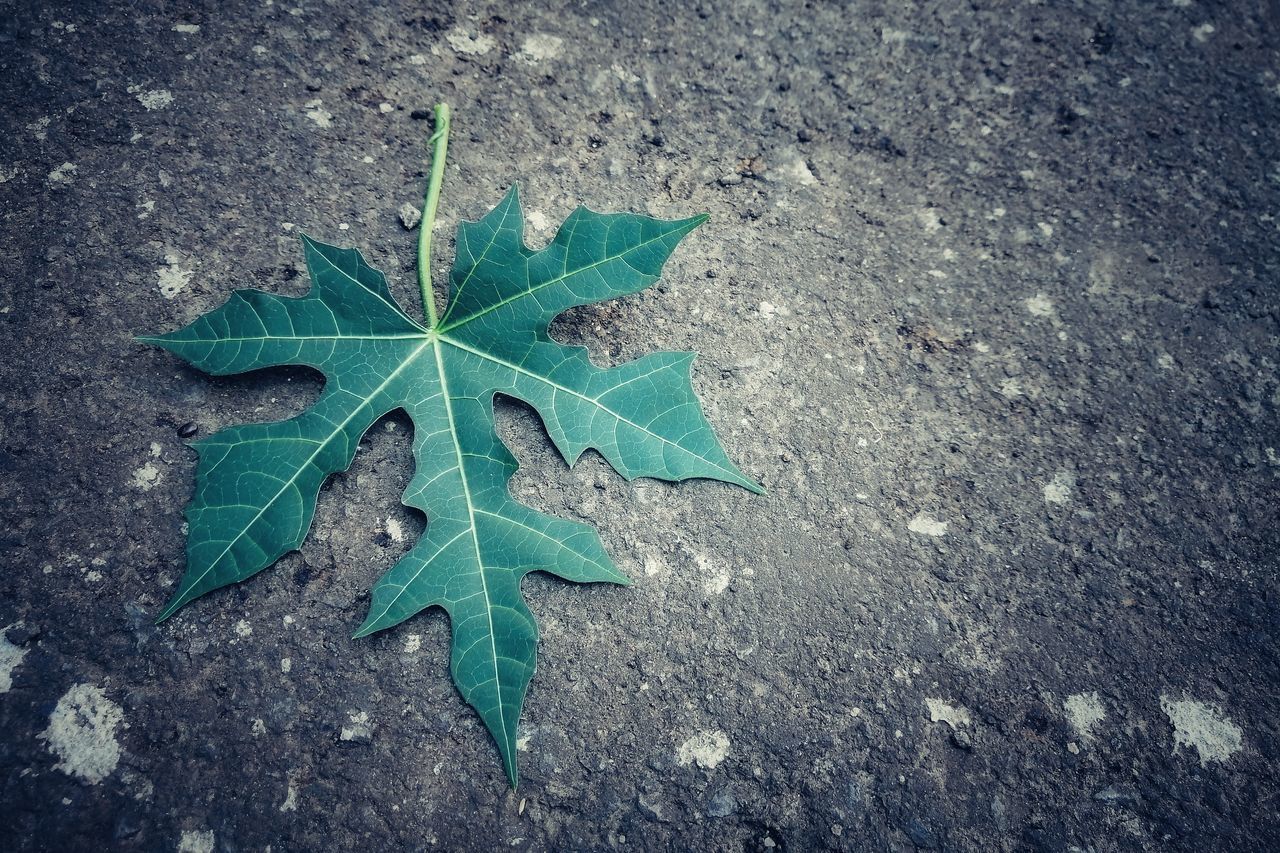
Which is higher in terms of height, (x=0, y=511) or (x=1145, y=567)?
(x=1145, y=567)

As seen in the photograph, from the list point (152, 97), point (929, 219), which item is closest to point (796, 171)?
point (929, 219)

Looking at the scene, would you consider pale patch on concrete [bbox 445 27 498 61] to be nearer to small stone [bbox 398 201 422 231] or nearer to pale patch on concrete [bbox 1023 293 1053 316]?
small stone [bbox 398 201 422 231]

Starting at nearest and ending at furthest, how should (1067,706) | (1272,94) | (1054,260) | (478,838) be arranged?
(478,838)
(1067,706)
(1054,260)
(1272,94)

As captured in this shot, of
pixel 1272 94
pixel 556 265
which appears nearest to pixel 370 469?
pixel 556 265

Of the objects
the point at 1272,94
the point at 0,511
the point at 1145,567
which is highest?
the point at 1272,94

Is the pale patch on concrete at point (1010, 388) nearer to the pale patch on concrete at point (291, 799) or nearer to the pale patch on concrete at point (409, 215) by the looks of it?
the pale patch on concrete at point (409, 215)

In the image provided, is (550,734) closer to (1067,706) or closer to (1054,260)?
(1067,706)

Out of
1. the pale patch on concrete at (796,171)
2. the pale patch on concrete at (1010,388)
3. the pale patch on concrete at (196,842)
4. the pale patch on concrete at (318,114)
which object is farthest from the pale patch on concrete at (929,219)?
the pale patch on concrete at (196,842)

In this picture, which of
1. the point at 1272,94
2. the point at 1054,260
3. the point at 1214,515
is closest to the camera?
the point at 1214,515
